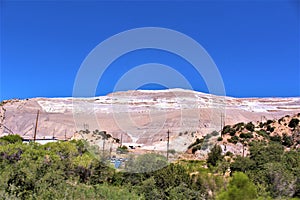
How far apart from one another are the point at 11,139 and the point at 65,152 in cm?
1802

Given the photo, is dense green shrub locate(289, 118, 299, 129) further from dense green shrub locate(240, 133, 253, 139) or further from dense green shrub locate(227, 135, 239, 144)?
dense green shrub locate(227, 135, 239, 144)

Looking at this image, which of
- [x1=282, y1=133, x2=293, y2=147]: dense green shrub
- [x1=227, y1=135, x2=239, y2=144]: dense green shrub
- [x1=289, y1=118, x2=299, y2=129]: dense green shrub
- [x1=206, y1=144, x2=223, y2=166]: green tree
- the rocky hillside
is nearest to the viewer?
[x1=206, y1=144, x2=223, y2=166]: green tree

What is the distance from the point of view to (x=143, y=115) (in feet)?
335

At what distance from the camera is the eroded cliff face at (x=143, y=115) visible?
77062 millimetres

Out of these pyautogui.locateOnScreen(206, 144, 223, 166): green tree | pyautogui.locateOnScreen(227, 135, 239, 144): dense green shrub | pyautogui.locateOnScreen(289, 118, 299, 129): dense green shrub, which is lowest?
pyautogui.locateOnScreen(206, 144, 223, 166): green tree

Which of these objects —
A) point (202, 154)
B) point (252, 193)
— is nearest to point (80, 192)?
point (252, 193)

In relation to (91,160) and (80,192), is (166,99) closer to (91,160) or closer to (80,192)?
(91,160)

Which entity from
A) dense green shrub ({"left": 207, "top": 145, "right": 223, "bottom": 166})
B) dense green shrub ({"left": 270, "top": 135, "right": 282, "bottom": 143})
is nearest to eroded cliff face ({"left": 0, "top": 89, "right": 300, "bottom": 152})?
dense green shrub ({"left": 270, "top": 135, "right": 282, "bottom": 143})

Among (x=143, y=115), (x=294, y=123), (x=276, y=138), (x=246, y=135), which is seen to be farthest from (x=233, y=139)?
(x=143, y=115)

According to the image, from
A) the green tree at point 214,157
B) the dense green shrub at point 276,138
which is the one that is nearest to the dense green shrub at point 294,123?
the dense green shrub at point 276,138

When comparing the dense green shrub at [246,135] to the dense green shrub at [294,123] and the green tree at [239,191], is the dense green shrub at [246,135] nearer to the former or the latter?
the dense green shrub at [294,123]

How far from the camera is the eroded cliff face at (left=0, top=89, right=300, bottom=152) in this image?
77.1m

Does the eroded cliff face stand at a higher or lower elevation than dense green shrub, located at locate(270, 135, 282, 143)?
higher

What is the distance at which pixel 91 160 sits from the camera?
2388cm
